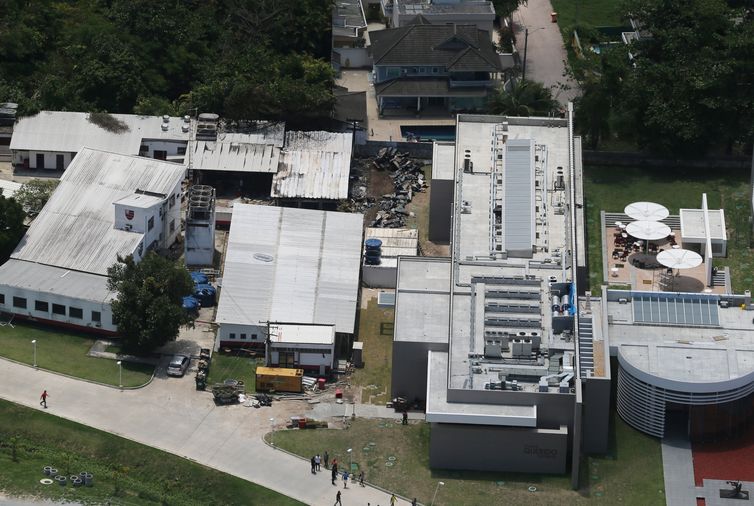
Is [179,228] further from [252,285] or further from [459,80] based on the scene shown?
[459,80]

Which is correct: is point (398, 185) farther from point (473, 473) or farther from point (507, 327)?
point (473, 473)

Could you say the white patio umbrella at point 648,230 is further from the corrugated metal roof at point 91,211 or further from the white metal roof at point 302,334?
the corrugated metal roof at point 91,211

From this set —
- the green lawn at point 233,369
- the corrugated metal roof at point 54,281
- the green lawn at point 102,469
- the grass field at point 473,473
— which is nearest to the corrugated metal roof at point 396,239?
the green lawn at point 233,369

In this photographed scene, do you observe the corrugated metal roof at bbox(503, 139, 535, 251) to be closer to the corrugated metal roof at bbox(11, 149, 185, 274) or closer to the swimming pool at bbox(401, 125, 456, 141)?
the swimming pool at bbox(401, 125, 456, 141)

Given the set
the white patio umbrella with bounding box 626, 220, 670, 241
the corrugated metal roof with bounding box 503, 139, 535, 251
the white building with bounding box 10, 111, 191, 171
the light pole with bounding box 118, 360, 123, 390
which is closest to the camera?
the light pole with bounding box 118, 360, 123, 390

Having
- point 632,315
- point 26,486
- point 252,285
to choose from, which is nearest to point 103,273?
point 252,285

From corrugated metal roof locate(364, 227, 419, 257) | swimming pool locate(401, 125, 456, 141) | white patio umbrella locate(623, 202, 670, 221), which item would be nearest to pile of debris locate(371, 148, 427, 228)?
corrugated metal roof locate(364, 227, 419, 257)

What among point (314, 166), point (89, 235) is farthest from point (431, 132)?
point (89, 235)
